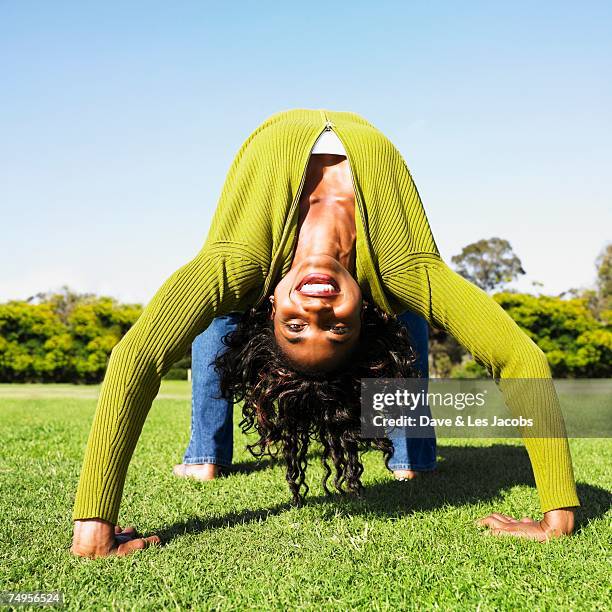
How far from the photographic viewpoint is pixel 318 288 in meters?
3.00

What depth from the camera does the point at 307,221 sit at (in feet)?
11.3

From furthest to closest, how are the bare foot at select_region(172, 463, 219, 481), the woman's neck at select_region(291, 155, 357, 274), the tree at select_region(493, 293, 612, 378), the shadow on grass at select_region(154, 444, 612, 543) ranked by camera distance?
the tree at select_region(493, 293, 612, 378)
the bare foot at select_region(172, 463, 219, 481)
the shadow on grass at select_region(154, 444, 612, 543)
the woman's neck at select_region(291, 155, 357, 274)

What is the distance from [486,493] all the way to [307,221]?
2.03 metres

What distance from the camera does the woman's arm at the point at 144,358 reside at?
294 centimetres

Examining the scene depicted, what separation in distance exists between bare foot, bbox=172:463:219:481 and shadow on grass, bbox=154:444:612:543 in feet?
1.06

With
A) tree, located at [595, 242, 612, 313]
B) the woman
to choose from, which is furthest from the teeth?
tree, located at [595, 242, 612, 313]

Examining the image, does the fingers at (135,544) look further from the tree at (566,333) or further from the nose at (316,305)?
the tree at (566,333)

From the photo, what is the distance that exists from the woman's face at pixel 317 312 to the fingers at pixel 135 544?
1030mm

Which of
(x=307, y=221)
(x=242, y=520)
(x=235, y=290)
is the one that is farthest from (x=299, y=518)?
(x=307, y=221)

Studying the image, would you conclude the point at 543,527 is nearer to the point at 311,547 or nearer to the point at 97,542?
the point at 311,547

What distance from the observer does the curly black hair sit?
3367 millimetres

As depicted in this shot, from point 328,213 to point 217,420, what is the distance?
2056 millimetres

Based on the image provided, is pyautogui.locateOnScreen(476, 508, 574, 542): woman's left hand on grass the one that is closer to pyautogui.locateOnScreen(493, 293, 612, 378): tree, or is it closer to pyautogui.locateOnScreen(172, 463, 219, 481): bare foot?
pyautogui.locateOnScreen(172, 463, 219, 481): bare foot

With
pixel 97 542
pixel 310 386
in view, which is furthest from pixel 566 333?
pixel 97 542
